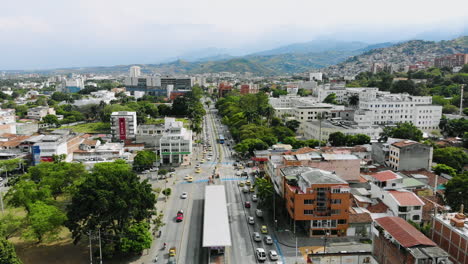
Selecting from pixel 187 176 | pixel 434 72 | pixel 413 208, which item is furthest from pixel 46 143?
pixel 434 72

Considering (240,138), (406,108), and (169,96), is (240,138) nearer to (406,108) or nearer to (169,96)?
(406,108)

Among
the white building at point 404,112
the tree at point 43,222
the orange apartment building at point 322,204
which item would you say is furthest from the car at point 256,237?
the white building at point 404,112

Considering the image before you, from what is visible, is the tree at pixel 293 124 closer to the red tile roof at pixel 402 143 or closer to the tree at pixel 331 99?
the red tile roof at pixel 402 143

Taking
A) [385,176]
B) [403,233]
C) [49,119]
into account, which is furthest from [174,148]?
[49,119]

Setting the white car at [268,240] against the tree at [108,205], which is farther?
the white car at [268,240]

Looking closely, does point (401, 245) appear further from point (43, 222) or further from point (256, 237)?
point (43, 222)

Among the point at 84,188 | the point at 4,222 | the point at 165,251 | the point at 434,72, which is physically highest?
the point at 434,72
